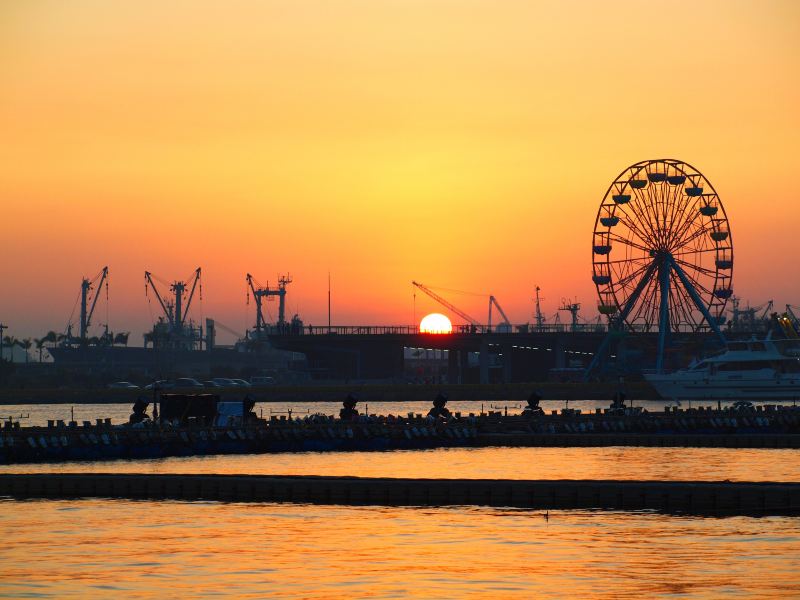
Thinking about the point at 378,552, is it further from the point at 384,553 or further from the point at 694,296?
the point at 694,296

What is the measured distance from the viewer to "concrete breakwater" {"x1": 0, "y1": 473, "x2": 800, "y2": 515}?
49.7 m

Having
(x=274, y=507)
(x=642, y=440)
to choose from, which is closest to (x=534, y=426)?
(x=642, y=440)

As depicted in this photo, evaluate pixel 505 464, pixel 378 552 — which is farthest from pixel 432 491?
pixel 505 464

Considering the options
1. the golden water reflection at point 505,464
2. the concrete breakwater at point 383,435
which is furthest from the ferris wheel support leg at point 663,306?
Result: the golden water reflection at point 505,464

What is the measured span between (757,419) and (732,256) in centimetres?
7170

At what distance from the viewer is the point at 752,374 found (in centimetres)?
16575

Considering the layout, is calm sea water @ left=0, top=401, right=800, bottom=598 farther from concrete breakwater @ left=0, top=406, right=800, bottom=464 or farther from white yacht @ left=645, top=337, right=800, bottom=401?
white yacht @ left=645, top=337, right=800, bottom=401

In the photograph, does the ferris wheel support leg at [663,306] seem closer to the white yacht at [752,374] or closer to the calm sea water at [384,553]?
the white yacht at [752,374]

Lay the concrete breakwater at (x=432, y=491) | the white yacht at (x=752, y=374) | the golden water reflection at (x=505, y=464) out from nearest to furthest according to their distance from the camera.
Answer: the concrete breakwater at (x=432, y=491) → the golden water reflection at (x=505, y=464) → the white yacht at (x=752, y=374)

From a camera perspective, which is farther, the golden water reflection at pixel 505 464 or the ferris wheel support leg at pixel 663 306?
the ferris wheel support leg at pixel 663 306

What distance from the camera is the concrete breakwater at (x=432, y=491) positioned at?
4969cm

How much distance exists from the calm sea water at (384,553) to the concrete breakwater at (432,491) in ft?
5.06

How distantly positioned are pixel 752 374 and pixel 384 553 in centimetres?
13041

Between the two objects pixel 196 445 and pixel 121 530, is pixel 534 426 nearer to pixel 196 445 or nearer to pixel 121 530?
pixel 196 445
